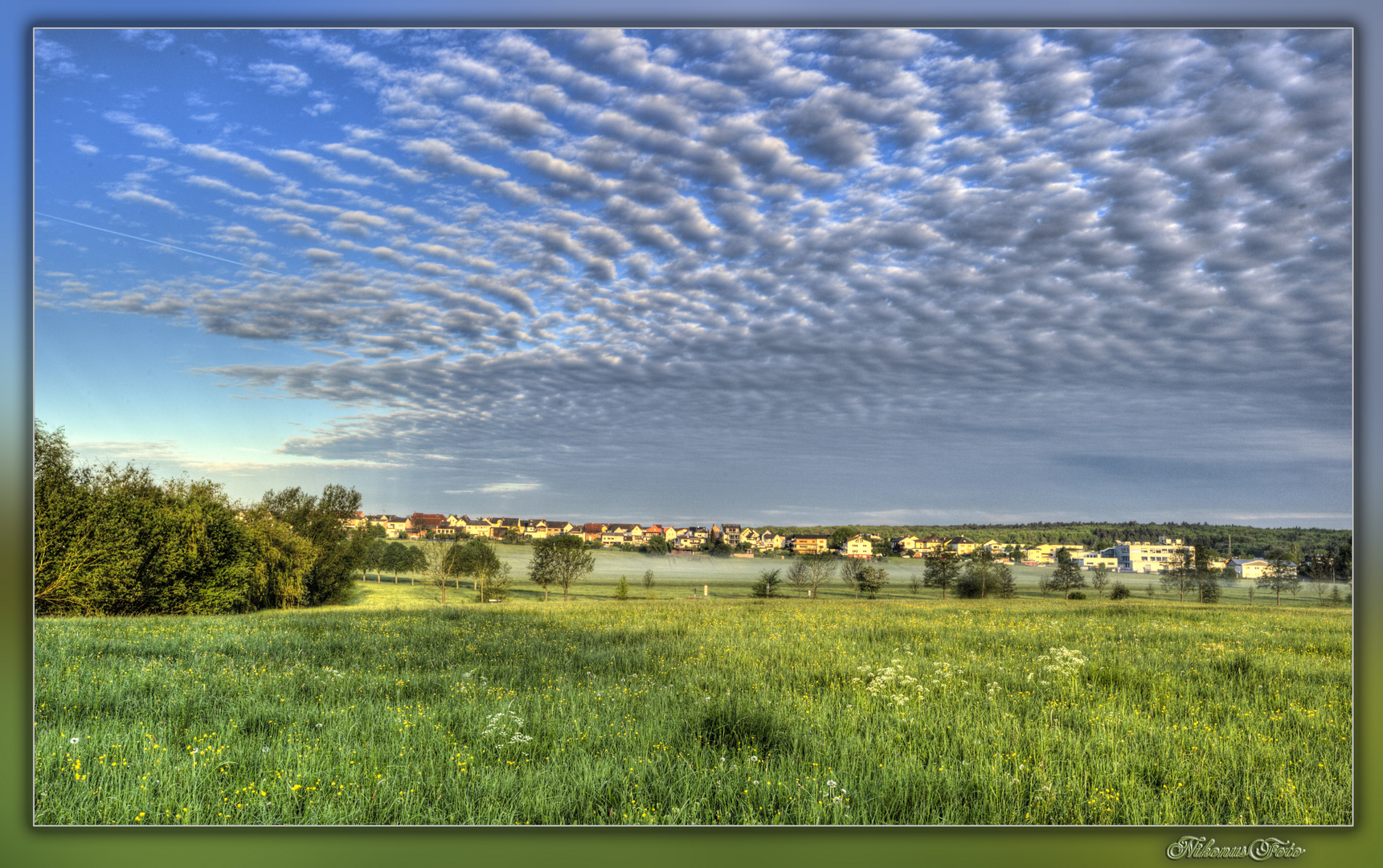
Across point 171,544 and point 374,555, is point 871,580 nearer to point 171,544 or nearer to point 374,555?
point 374,555

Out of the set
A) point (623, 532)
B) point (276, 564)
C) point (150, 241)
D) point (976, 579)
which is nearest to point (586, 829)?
point (623, 532)

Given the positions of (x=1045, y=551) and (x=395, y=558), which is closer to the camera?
(x=1045, y=551)

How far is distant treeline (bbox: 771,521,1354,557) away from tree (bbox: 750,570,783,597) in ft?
2.25

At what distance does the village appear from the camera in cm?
570

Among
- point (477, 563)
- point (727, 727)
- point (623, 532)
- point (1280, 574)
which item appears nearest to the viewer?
point (727, 727)

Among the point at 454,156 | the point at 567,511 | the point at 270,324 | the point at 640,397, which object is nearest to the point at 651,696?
the point at 567,511

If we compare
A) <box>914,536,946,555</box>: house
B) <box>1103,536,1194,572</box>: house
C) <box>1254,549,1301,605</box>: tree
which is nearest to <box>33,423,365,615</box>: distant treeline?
<box>914,536,946,555</box>: house

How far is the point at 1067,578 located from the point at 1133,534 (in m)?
0.68

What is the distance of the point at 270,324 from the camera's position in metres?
5.40

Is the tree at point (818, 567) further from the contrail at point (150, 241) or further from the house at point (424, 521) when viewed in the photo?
the contrail at point (150, 241)

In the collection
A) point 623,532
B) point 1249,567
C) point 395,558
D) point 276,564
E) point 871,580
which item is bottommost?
point 276,564

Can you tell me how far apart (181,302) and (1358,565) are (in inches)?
389

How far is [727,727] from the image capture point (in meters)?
4.47

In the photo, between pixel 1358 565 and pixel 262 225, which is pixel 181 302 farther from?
pixel 1358 565
